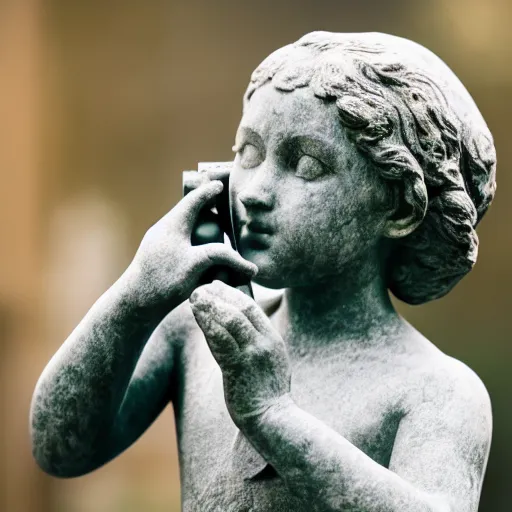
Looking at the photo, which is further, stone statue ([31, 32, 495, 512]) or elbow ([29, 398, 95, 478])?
elbow ([29, 398, 95, 478])

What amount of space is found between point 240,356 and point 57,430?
45 centimetres

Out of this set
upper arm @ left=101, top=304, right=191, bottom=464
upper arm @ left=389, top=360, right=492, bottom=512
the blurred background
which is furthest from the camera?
the blurred background

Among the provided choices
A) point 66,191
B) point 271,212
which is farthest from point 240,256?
point 66,191

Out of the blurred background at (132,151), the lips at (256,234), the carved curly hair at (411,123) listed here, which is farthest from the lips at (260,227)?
the blurred background at (132,151)

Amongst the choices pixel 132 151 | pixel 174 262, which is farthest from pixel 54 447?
pixel 132 151

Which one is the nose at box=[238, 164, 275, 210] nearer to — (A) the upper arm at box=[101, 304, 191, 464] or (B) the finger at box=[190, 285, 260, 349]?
(B) the finger at box=[190, 285, 260, 349]

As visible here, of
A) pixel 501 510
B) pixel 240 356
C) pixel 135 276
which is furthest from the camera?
pixel 501 510

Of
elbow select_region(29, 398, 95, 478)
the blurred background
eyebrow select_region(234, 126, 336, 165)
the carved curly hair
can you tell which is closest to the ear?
the carved curly hair

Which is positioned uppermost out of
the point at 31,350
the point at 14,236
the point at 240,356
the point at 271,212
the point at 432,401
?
the point at 271,212

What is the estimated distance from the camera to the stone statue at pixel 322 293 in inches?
91.2

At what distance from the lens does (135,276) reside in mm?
2363

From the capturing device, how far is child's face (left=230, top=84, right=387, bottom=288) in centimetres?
238

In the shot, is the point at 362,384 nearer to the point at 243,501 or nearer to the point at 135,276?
the point at 243,501

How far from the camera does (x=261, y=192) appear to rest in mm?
2381
